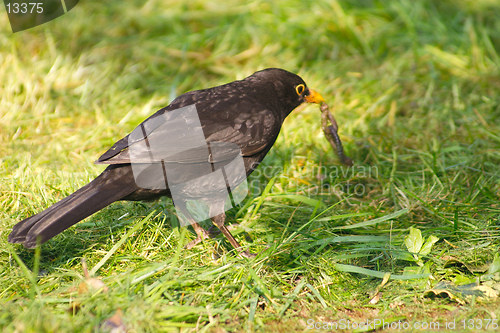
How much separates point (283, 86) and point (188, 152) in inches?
49.7

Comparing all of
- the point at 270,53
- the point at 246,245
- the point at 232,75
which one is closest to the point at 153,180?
the point at 246,245

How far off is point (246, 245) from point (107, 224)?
3.48ft

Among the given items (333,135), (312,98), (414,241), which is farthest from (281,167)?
(414,241)

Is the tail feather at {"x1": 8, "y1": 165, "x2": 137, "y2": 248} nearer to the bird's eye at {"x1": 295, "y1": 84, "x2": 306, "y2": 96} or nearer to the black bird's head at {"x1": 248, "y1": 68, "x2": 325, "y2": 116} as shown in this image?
the black bird's head at {"x1": 248, "y1": 68, "x2": 325, "y2": 116}

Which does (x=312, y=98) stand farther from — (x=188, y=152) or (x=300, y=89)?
(x=188, y=152)

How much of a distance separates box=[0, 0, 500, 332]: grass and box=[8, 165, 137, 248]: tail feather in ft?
0.72

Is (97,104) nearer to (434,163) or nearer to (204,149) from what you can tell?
(204,149)

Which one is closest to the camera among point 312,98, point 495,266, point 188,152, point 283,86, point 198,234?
point 495,266

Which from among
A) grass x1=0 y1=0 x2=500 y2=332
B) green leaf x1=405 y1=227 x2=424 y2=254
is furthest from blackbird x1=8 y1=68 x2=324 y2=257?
green leaf x1=405 y1=227 x2=424 y2=254

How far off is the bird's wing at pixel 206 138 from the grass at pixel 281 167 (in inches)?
20.4

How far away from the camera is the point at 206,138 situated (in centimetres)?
349

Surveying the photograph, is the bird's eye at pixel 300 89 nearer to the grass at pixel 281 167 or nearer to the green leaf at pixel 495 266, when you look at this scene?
the grass at pixel 281 167

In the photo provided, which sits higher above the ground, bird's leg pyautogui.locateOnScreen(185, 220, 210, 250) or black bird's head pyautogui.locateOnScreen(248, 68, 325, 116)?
black bird's head pyautogui.locateOnScreen(248, 68, 325, 116)

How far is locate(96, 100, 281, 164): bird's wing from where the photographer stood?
3297 millimetres
